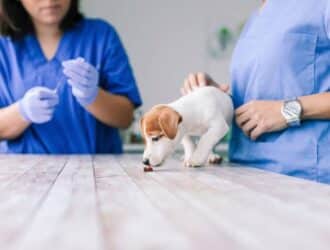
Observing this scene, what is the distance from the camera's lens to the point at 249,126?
872 mm

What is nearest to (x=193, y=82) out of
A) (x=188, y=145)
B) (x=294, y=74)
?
(x=188, y=145)

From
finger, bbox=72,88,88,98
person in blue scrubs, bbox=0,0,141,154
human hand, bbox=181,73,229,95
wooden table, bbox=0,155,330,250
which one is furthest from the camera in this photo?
person in blue scrubs, bbox=0,0,141,154

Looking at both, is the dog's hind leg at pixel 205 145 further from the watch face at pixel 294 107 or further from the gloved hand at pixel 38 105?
the gloved hand at pixel 38 105

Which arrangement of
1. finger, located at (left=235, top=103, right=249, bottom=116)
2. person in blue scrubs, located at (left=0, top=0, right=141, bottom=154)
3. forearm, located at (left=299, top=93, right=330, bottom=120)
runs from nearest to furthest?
forearm, located at (left=299, top=93, right=330, bottom=120) < finger, located at (left=235, top=103, right=249, bottom=116) < person in blue scrubs, located at (left=0, top=0, right=141, bottom=154)

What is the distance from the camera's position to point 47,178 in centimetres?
67

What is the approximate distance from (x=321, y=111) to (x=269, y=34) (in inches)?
7.3

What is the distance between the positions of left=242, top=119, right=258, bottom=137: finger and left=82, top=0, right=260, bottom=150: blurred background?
2.02 metres

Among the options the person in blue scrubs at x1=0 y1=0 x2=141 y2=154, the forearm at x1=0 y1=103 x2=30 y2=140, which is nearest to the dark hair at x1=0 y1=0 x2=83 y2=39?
the person in blue scrubs at x1=0 y1=0 x2=141 y2=154

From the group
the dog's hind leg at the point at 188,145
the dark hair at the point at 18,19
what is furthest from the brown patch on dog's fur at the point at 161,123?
the dark hair at the point at 18,19

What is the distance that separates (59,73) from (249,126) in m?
0.61

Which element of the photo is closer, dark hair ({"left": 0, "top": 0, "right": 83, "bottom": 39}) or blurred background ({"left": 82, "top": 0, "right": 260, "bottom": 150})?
dark hair ({"left": 0, "top": 0, "right": 83, "bottom": 39})

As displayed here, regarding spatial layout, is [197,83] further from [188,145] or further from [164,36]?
[164,36]

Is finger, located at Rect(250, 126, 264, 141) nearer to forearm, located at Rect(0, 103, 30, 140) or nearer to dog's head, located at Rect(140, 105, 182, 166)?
dog's head, located at Rect(140, 105, 182, 166)

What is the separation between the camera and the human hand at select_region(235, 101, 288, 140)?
0.82 metres
